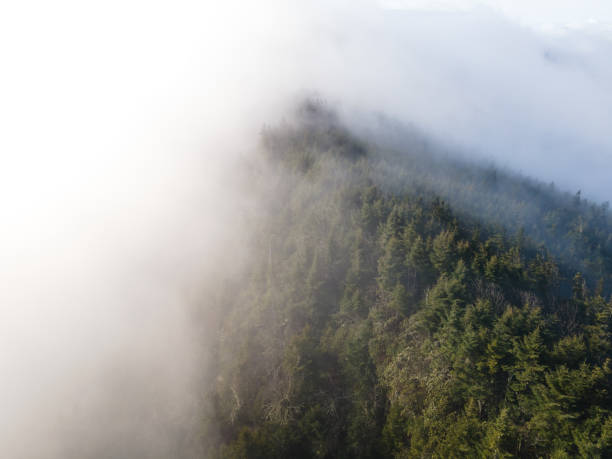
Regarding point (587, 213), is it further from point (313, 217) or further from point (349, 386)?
point (349, 386)

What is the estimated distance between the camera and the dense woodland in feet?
124

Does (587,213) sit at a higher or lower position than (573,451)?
higher

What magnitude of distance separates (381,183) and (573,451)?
252 ft

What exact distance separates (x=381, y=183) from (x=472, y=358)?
217ft

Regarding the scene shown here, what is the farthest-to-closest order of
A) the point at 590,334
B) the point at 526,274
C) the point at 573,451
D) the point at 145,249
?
the point at 145,249 < the point at 526,274 < the point at 590,334 < the point at 573,451

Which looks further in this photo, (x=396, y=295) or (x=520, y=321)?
(x=396, y=295)

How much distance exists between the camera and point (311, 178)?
363 ft

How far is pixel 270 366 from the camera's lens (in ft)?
228

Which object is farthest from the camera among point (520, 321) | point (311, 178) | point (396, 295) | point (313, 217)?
point (311, 178)

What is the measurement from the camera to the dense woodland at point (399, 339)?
1490 inches

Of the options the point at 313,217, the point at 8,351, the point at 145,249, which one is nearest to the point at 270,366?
the point at 313,217

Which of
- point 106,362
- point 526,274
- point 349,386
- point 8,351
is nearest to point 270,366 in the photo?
point 349,386

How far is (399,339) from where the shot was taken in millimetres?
53719

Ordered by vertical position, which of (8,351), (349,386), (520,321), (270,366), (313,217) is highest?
(520,321)
